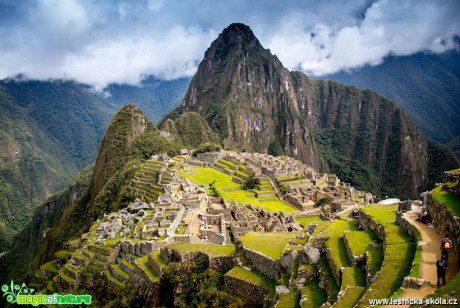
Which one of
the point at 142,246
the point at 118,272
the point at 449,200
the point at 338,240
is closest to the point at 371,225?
the point at 338,240

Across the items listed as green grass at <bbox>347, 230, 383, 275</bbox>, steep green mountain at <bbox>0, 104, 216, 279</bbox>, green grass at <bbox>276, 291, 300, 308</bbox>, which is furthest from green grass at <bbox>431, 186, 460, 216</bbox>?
steep green mountain at <bbox>0, 104, 216, 279</bbox>

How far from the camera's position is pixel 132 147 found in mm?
109000

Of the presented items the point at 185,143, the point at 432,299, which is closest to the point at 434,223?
the point at 432,299

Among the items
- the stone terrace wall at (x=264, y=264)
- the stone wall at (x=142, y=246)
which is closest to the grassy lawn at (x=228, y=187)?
the stone wall at (x=142, y=246)

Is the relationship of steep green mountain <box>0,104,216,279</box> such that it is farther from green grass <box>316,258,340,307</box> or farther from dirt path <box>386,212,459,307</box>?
Result: dirt path <box>386,212,459,307</box>

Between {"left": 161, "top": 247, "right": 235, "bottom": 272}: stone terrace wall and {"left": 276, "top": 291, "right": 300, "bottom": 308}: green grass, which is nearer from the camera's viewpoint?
{"left": 276, "top": 291, "right": 300, "bottom": 308}: green grass

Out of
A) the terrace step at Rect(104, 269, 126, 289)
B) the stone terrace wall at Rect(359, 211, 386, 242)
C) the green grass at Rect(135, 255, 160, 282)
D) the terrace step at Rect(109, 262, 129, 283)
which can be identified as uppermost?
the stone terrace wall at Rect(359, 211, 386, 242)

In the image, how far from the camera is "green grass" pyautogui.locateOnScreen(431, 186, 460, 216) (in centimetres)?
1397

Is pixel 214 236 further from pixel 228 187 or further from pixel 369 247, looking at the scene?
pixel 228 187

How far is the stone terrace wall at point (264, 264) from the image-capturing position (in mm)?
15523

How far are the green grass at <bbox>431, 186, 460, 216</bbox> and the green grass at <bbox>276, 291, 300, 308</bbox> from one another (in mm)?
6170

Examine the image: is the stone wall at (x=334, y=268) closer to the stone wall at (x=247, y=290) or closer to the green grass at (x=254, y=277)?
the green grass at (x=254, y=277)

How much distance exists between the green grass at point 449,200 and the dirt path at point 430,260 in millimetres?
1080

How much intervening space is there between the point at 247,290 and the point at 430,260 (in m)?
6.62
